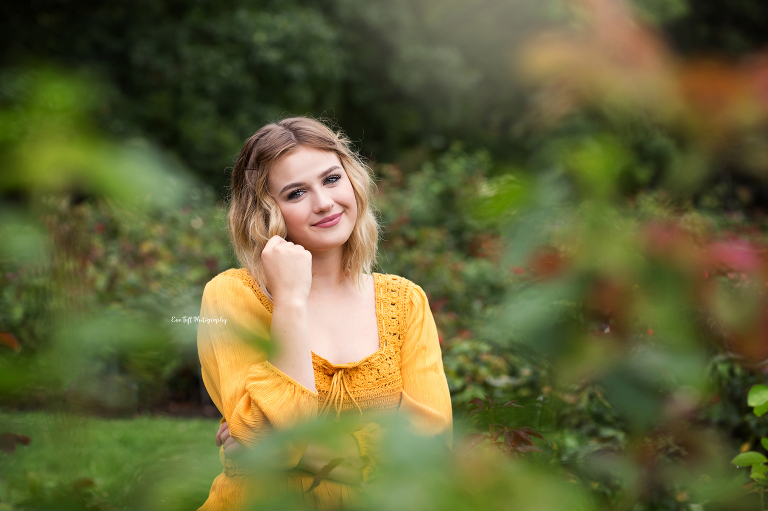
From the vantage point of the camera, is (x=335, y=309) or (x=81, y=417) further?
(x=335, y=309)

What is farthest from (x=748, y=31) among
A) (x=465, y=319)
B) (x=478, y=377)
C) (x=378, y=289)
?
(x=378, y=289)

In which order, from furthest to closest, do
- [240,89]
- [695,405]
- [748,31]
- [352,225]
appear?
[748,31] < [240,89] < [352,225] < [695,405]

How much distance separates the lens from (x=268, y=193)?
5.64ft

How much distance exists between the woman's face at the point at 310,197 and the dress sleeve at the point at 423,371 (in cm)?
32

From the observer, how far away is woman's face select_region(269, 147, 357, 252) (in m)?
1.66

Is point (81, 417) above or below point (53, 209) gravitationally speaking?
below

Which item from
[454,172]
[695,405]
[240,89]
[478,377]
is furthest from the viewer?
[240,89]

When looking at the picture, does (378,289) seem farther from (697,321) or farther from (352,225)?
(697,321)

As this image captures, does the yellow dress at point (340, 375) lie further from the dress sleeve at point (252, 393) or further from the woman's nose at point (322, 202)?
the woman's nose at point (322, 202)

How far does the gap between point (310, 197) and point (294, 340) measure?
0.49 meters

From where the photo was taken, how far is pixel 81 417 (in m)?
0.49

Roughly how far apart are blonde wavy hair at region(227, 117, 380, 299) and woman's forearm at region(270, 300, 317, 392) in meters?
0.41

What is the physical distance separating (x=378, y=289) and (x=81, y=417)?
140 cm

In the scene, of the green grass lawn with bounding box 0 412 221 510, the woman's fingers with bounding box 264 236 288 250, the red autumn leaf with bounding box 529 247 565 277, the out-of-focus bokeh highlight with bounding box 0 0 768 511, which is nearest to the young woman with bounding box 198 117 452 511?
the woman's fingers with bounding box 264 236 288 250
